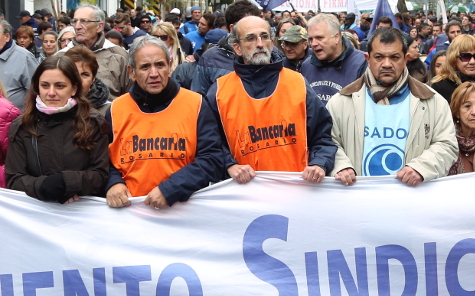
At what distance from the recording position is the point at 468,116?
4.90 m

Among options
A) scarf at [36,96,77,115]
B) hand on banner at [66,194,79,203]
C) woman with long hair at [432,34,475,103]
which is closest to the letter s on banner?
hand on banner at [66,194,79,203]

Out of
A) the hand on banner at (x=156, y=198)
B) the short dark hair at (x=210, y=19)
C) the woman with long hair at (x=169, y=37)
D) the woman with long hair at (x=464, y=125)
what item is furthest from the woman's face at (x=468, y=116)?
the short dark hair at (x=210, y=19)

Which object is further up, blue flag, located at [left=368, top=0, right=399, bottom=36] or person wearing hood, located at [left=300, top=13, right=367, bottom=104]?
blue flag, located at [left=368, top=0, right=399, bottom=36]

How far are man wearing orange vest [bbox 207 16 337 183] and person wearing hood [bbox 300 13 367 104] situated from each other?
3.47ft

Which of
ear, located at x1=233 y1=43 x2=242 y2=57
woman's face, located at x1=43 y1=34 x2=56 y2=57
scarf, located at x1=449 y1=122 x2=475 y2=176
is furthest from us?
woman's face, located at x1=43 y1=34 x2=56 y2=57

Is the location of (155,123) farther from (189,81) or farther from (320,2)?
(320,2)

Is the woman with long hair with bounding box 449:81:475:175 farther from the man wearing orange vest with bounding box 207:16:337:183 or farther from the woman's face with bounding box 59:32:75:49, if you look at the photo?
the woman's face with bounding box 59:32:75:49

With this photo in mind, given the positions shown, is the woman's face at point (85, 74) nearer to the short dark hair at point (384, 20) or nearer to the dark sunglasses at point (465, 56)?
Result: the dark sunglasses at point (465, 56)

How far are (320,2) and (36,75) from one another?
17282 millimetres

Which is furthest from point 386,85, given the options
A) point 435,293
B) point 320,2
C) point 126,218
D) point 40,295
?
point 320,2

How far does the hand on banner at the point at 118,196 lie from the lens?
4254 mm

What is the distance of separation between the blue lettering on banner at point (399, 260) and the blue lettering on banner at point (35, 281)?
73.9 inches

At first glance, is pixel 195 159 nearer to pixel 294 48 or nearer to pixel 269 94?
pixel 269 94

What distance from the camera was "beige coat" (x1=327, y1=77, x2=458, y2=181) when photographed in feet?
14.3
